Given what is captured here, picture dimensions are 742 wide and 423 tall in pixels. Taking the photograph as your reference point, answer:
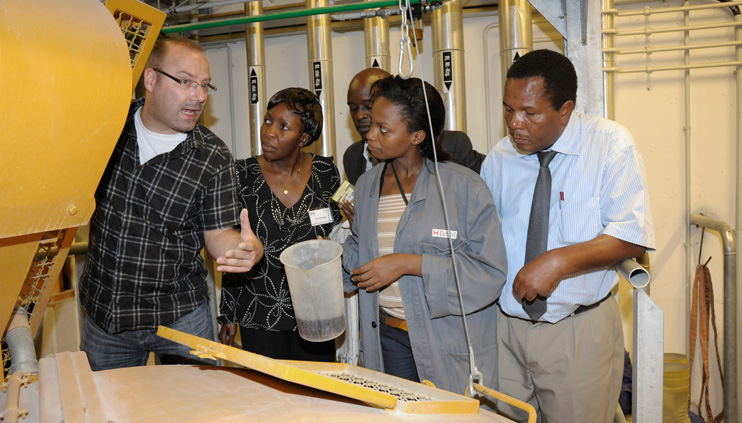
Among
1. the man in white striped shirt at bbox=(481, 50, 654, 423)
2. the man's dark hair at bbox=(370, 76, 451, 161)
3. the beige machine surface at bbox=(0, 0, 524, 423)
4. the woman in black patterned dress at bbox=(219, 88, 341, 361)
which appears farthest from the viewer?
the woman in black patterned dress at bbox=(219, 88, 341, 361)

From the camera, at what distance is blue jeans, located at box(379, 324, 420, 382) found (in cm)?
203

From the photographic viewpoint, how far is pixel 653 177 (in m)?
3.79

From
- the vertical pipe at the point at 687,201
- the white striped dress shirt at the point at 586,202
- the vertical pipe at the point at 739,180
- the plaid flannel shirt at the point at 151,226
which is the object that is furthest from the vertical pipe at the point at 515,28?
the plaid flannel shirt at the point at 151,226

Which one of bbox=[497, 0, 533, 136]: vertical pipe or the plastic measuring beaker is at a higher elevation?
bbox=[497, 0, 533, 136]: vertical pipe

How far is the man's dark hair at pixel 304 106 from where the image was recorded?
2.67 metres

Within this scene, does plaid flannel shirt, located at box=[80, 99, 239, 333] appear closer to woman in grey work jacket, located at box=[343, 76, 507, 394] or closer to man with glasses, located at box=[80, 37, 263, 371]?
man with glasses, located at box=[80, 37, 263, 371]

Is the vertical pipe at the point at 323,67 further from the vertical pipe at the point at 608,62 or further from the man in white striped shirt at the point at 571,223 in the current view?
the man in white striped shirt at the point at 571,223

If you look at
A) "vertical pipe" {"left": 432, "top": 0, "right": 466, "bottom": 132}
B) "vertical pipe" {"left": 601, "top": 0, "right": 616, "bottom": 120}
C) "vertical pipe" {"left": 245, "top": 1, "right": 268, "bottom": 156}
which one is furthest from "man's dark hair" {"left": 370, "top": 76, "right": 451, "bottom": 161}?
"vertical pipe" {"left": 245, "top": 1, "right": 268, "bottom": 156}

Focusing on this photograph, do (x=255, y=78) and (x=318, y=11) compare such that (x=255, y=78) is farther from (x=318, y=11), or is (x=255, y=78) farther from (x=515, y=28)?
(x=515, y=28)

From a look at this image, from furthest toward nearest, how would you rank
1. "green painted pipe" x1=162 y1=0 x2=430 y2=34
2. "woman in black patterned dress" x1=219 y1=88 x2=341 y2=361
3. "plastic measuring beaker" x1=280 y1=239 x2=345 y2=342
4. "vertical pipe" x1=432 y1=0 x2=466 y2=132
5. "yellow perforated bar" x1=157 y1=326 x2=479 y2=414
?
"vertical pipe" x1=432 y1=0 x2=466 y2=132, "woman in black patterned dress" x1=219 y1=88 x2=341 y2=361, "green painted pipe" x1=162 y1=0 x2=430 y2=34, "plastic measuring beaker" x1=280 y1=239 x2=345 y2=342, "yellow perforated bar" x1=157 y1=326 x2=479 y2=414

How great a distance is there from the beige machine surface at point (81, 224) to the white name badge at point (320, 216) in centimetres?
117

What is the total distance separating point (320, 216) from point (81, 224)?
138 cm

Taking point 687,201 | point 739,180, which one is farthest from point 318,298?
point 739,180

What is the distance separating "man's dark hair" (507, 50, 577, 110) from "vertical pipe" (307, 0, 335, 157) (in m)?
2.02
